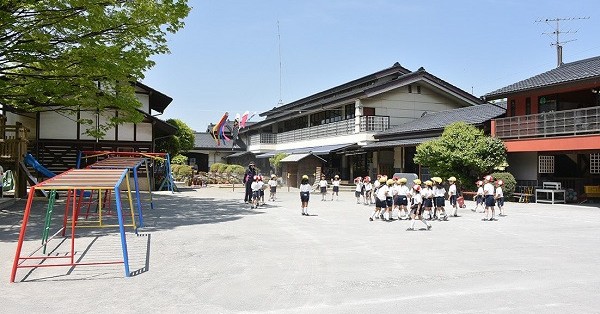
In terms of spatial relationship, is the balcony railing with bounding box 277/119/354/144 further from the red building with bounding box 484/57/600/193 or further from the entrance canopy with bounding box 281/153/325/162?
the red building with bounding box 484/57/600/193

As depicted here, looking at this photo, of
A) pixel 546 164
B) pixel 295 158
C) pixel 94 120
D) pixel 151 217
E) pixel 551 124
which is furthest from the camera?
pixel 295 158

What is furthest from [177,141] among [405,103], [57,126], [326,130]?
[405,103]

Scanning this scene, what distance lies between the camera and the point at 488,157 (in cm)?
2188

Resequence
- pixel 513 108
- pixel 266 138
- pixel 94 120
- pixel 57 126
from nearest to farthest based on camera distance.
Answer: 1. pixel 513 108
2. pixel 57 126
3. pixel 94 120
4. pixel 266 138

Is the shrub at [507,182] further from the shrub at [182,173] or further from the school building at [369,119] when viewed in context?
the shrub at [182,173]

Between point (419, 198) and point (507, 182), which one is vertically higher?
point (507, 182)

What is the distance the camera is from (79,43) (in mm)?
14570

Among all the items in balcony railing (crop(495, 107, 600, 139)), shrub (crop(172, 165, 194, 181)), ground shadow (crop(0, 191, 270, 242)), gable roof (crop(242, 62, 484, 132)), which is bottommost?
ground shadow (crop(0, 191, 270, 242))

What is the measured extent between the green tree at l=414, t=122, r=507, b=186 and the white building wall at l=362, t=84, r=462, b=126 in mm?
9553

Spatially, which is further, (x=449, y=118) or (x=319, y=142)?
(x=319, y=142)

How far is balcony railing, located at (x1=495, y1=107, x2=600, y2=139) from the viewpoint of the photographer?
19.2 metres

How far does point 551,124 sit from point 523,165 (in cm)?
313

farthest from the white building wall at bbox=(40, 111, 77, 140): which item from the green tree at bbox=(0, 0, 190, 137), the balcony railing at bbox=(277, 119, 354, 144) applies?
the balcony railing at bbox=(277, 119, 354, 144)

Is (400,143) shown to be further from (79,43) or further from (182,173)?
(182,173)
